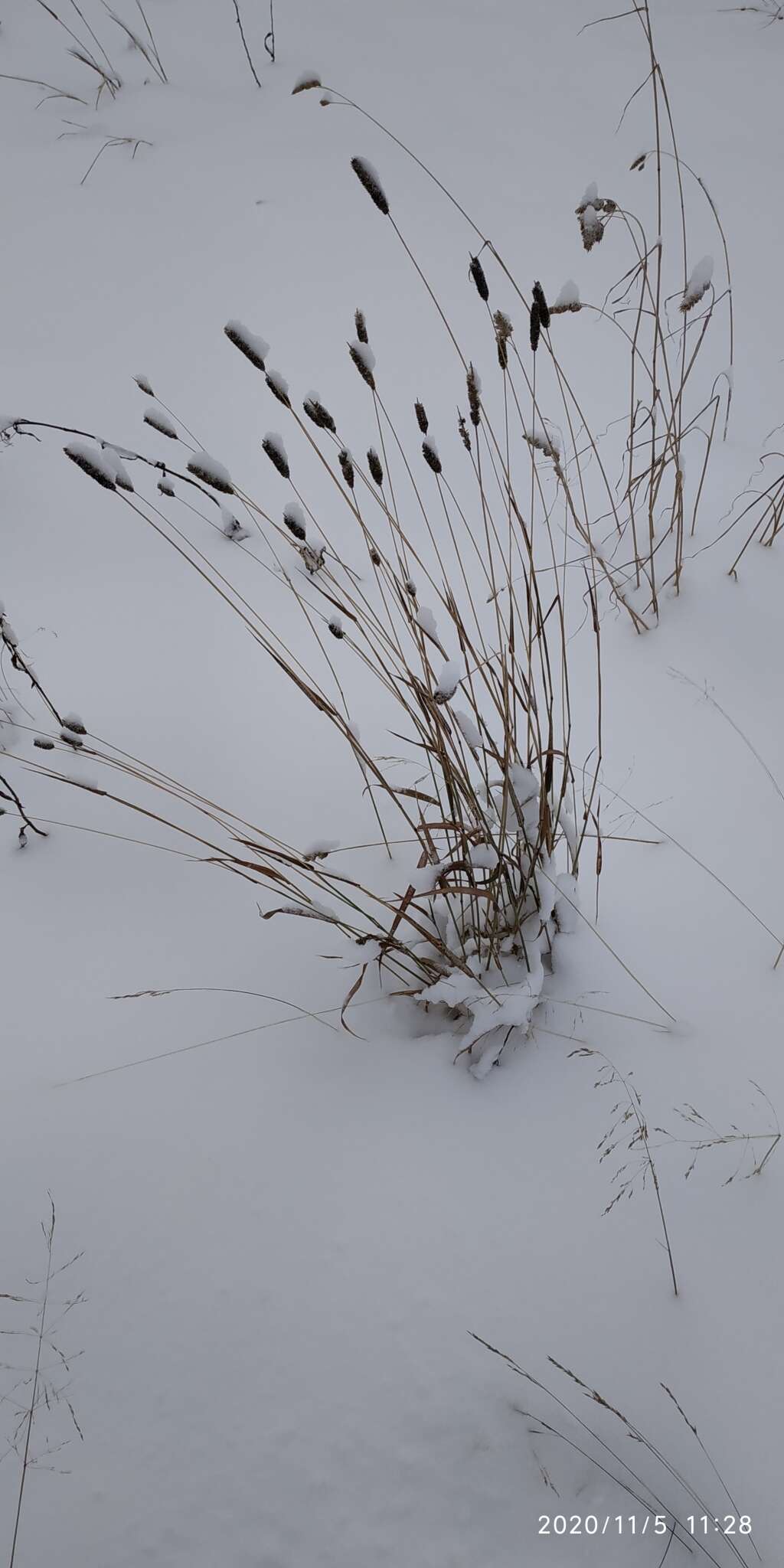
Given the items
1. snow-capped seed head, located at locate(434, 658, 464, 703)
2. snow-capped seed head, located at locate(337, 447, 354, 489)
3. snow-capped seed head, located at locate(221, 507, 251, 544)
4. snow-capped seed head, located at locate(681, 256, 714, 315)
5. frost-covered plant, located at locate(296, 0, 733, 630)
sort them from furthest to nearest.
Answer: snow-capped seed head, located at locate(221, 507, 251, 544) < frost-covered plant, located at locate(296, 0, 733, 630) < snow-capped seed head, located at locate(681, 256, 714, 315) < snow-capped seed head, located at locate(337, 447, 354, 489) < snow-capped seed head, located at locate(434, 658, 464, 703)

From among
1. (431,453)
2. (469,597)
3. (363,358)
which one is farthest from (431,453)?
(469,597)

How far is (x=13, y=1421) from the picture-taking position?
0.73 meters

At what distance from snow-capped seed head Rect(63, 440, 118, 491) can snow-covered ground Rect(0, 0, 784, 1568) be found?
497 millimetres

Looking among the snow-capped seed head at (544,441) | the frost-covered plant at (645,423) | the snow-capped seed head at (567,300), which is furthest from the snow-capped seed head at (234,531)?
the snow-capped seed head at (567,300)

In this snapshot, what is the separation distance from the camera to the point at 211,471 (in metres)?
0.68

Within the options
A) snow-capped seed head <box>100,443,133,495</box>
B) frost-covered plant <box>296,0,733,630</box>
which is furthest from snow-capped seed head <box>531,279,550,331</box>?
snow-capped seed head <box>100,443,133,495</box>

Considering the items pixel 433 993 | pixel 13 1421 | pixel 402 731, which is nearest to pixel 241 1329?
pixel 13 1421

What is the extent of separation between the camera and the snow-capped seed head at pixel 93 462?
66 centimetres

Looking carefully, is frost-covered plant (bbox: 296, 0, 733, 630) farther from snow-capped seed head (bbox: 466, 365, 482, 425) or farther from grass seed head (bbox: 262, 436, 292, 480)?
grass seed head (bbox: 262, 436, 292, 480)

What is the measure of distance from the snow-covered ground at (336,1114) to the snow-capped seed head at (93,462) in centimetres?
50

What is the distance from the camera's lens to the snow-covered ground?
689 mm

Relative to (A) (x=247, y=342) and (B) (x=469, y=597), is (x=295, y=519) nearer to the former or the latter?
(A) (x=247, y=342)

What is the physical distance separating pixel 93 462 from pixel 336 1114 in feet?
2.17

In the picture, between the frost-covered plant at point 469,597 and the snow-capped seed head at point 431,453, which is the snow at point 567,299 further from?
the snow-capped seed head at point 431,453
